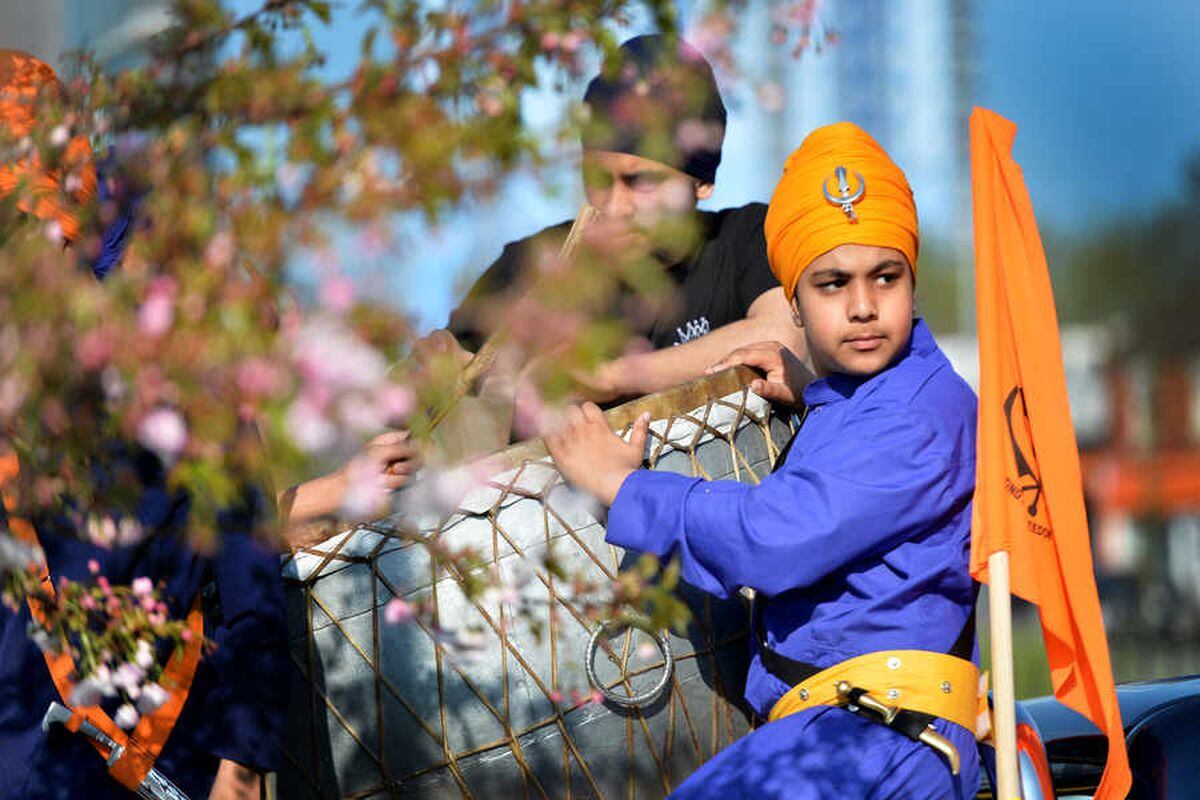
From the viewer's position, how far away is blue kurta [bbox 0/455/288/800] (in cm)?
188

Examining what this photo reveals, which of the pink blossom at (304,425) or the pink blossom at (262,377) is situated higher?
the pink blossom at (262,377)

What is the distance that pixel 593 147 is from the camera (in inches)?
51.6

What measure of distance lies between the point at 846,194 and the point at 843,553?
50 cm

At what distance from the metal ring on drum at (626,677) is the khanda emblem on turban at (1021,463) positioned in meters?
0.52

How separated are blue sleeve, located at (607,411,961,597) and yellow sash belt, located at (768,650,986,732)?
0.42ft

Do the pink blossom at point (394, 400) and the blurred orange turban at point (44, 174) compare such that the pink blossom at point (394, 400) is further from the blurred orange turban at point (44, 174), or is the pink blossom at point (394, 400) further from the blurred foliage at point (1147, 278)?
the blurred foliage at point (1147, 278)

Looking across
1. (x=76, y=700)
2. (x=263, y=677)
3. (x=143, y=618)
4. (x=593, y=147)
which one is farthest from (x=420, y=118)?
(x=263, y=677)

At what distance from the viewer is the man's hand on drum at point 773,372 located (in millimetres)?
2326

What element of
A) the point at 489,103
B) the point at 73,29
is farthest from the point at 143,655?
the point at 73,29

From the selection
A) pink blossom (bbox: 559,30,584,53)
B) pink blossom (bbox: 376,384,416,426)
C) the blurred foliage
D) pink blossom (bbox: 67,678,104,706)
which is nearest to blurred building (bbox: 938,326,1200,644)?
the blurred foliage

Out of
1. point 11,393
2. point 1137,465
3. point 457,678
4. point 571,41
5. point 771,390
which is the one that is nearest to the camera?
point 11,393

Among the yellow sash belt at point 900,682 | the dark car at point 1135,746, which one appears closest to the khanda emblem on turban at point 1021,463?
the yellow sash belt at point 900,682

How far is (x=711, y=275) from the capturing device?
2789 millimetres

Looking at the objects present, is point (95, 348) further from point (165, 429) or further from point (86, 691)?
point (86, 691)
